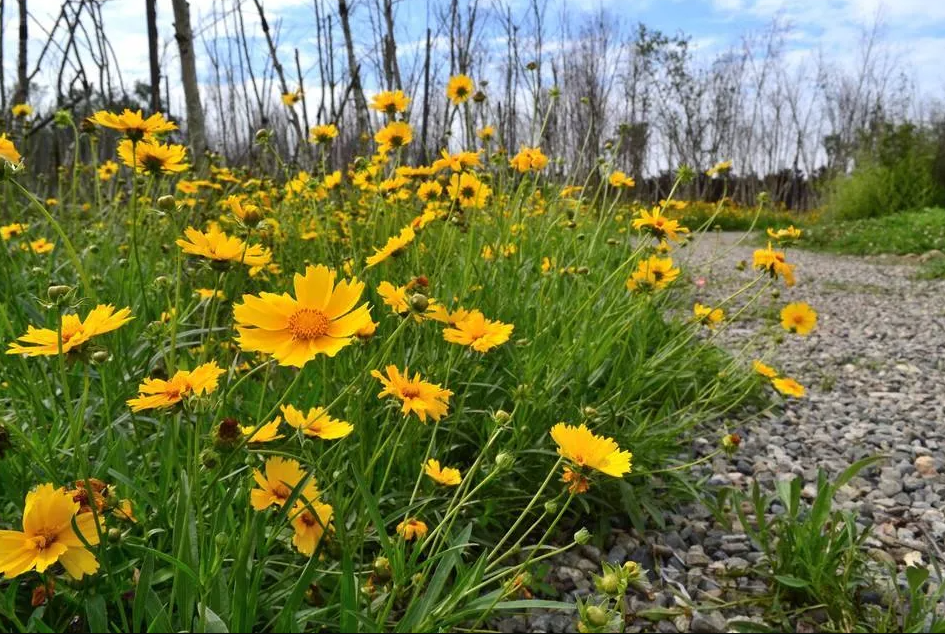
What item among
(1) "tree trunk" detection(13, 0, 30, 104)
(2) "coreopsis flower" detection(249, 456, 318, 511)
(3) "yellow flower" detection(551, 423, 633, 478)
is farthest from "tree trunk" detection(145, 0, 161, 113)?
(3) "yellow flower" detection(551, 423, 633, 478)

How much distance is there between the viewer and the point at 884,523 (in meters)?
1.58

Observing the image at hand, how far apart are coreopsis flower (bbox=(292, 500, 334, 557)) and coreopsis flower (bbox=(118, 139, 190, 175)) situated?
25.6 inches

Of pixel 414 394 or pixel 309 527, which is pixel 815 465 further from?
pixel 309 527

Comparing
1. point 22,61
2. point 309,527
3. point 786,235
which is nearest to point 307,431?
point 309,527

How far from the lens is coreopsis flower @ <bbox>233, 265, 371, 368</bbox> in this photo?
28.6 inches

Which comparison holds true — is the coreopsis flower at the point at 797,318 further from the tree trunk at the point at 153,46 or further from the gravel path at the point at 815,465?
the tree trunk at the point at 153,46

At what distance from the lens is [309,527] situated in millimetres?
879

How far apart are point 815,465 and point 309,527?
157 centimetres

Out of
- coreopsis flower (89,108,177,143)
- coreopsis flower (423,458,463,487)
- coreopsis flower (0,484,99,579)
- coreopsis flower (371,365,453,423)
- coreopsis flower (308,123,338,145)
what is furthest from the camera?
coreopsis flower (308,123,338,145)

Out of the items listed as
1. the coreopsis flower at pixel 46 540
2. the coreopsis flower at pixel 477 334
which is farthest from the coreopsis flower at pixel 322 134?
the coreopsis flower at pixel 46 540

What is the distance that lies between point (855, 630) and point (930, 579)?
1.05 ft

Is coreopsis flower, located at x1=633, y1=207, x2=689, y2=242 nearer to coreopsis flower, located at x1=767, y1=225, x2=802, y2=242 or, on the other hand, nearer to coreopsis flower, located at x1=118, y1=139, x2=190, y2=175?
coreopsis flower, located at x1=767, y1=225, x2=802, y2=242

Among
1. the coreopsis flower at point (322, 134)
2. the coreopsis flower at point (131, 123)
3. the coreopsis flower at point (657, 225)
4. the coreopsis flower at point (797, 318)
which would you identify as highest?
the coreopsis flower at point (322, 134)

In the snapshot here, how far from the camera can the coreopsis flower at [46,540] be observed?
0.66 m
